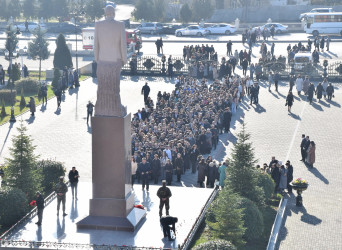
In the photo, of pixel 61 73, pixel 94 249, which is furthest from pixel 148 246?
pixel 61 73

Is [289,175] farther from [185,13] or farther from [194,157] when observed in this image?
[185,13]

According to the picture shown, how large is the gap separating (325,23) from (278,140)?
32.7m

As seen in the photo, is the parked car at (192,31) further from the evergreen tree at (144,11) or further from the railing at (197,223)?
the railing at (197,223)

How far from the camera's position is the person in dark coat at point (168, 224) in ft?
69.3

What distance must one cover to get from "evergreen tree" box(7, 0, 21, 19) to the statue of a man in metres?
60.1

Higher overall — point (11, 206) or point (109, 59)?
point (109, 59)

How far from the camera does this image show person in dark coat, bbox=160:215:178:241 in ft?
69.3

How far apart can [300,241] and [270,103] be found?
61.2ft

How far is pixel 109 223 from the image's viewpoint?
2192cm

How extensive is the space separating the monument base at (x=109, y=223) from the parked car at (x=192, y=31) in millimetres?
46303

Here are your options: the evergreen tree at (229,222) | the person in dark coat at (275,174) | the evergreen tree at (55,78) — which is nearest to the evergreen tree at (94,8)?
the evergreen tree at (55,78)

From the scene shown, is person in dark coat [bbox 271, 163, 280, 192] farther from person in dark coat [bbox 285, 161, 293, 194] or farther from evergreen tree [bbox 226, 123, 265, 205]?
evergreen tree [bbox 226, 123, 265, 205]

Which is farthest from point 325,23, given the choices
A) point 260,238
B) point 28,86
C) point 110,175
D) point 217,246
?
point 217,246

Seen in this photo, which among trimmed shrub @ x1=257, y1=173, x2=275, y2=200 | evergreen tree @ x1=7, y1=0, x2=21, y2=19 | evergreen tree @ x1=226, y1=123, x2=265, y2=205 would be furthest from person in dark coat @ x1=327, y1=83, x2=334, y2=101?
evergreen tree @ x1=7, y1=0, x2=21, y2=19
